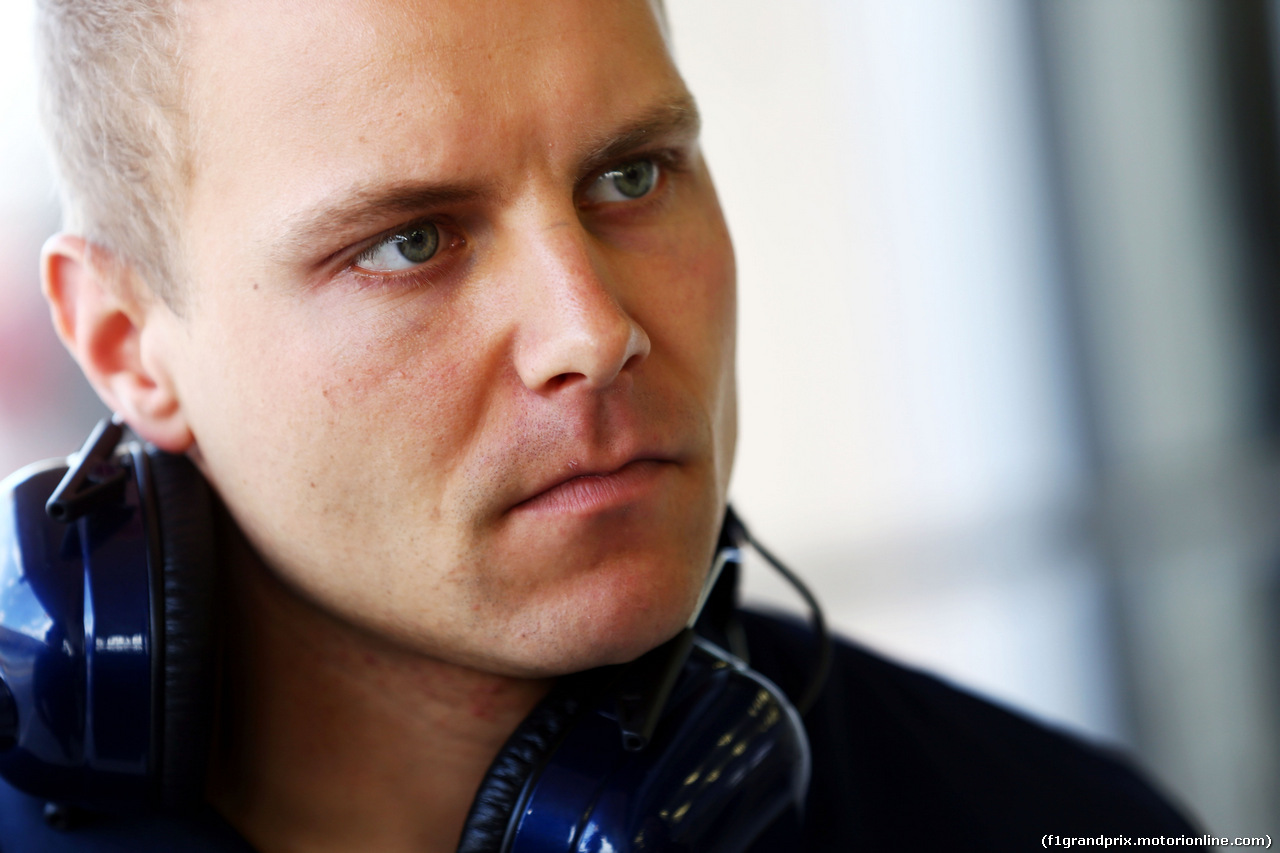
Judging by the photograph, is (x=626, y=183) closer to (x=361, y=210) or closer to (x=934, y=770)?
(x=361, y=210)

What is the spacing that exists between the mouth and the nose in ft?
0.25

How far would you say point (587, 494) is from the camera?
0.88m

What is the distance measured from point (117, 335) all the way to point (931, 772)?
97 cm

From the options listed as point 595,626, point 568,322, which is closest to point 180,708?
point 595,626

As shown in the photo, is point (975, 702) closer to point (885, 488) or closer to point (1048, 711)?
point (885, 488)

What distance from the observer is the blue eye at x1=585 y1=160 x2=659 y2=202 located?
98 cm

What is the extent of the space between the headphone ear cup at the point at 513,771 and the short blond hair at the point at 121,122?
0.49 metres

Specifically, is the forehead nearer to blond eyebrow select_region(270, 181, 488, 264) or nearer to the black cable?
blond eyebrow select_region(270, 181, 488, 264)

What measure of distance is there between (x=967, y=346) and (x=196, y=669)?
2217mm

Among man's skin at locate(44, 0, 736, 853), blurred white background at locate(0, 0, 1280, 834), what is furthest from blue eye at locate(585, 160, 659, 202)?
blurred white background at locate(0, 0, 1280, 834)

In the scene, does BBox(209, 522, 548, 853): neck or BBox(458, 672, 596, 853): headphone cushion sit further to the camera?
BBox(209, 522, 548, 853): neck

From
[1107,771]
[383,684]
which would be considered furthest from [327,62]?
[1107,771]

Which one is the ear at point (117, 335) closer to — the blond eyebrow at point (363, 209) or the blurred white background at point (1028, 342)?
the blond eyebrow at point (363, 209)

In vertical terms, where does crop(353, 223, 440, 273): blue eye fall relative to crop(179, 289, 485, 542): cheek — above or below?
above
